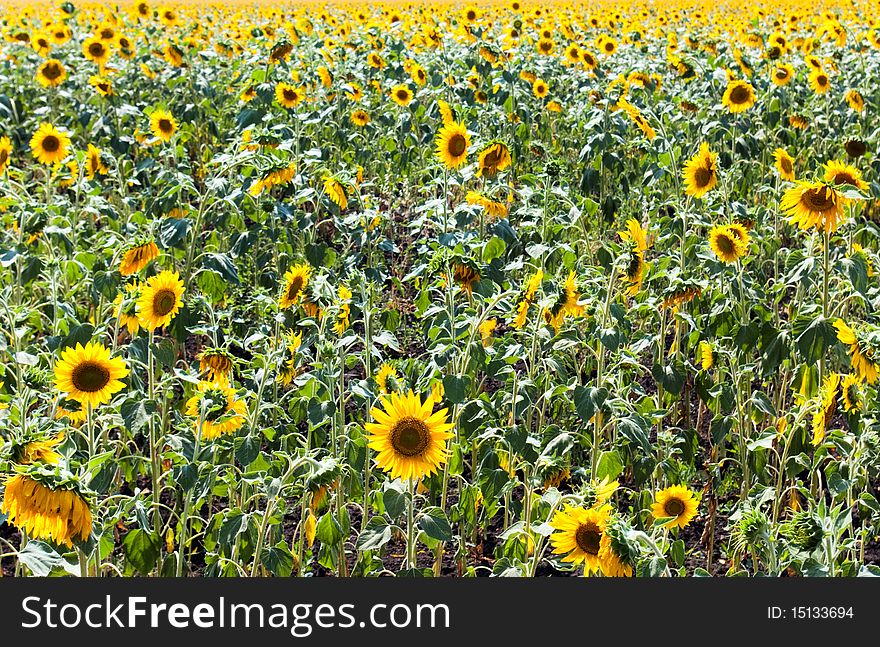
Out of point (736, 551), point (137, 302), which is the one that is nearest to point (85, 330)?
point (137, 302)

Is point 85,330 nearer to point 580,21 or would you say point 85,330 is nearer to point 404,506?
point 404,506

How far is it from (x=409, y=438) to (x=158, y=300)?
112 cm

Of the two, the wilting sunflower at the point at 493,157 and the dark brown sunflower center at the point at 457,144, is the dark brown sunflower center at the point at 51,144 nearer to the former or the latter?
the dark brown sunflower center at the point at 457,144

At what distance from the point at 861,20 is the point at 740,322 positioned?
11.6 metres

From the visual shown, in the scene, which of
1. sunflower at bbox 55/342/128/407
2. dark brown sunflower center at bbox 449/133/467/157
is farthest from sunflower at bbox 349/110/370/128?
sunflower at bbox 55/342/128/407

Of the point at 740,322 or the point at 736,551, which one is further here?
the point at 740,322

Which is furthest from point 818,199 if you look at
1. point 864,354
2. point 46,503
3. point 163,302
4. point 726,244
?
point 46,503

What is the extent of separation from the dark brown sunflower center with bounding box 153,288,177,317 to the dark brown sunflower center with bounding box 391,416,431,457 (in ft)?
3.40

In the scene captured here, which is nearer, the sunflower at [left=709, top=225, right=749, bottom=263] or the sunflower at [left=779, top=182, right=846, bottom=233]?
the sunflower at [left=779, top=182, right=846, bottom=233]

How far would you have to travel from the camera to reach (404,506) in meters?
2.92

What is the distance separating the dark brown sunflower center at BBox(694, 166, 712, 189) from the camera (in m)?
4.31

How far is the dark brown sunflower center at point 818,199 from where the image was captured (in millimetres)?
3385

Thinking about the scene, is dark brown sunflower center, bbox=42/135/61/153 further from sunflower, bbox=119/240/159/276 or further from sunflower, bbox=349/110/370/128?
sunflower, bbox=119/240/159/276

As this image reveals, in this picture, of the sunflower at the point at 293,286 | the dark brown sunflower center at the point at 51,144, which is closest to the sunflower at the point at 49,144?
the dark brown sunflower center at the point at 51,144
